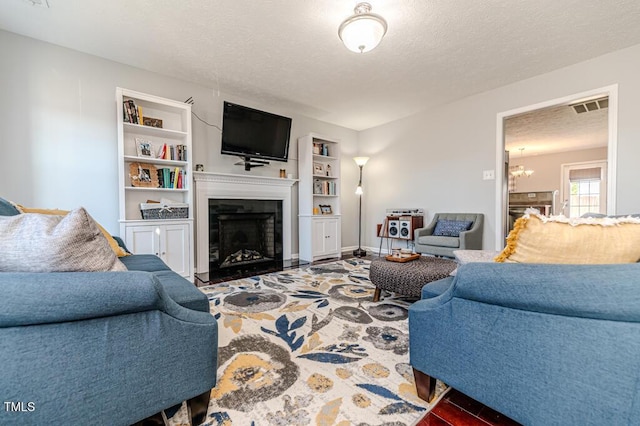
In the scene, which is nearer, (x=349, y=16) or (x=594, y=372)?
(x=594, y=372)

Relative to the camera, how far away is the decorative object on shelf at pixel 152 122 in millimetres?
3164

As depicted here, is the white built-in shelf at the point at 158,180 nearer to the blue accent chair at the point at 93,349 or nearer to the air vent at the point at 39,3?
the air vent at the point at 39,3

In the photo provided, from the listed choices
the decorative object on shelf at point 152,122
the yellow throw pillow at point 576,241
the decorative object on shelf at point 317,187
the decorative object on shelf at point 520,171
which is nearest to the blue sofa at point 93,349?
the yellow throw pillow at point 576,241

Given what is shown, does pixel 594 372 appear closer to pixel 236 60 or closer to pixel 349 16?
pixel 349 16

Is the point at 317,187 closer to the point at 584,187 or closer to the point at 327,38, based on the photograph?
the point at 327,38

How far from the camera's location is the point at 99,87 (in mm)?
3018

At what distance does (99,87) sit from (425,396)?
404 centimetres

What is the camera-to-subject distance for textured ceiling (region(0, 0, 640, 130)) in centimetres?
226

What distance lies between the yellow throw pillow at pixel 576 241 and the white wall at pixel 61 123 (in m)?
3.71

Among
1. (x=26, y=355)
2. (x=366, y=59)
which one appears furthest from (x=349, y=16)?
(x=26, y=355)

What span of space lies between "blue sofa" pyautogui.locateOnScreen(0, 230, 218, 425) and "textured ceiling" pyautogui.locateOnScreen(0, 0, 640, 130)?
2340 mm

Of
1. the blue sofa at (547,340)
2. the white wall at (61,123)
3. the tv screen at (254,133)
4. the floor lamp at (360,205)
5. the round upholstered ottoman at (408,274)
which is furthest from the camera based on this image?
the floor lamp at (360,205)

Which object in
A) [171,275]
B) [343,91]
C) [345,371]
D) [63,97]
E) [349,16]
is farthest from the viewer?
[343,91]

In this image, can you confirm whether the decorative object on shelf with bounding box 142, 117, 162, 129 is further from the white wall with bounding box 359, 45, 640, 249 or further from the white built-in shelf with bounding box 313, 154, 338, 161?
the white wall with bounding box 359, 45, 640, 249
